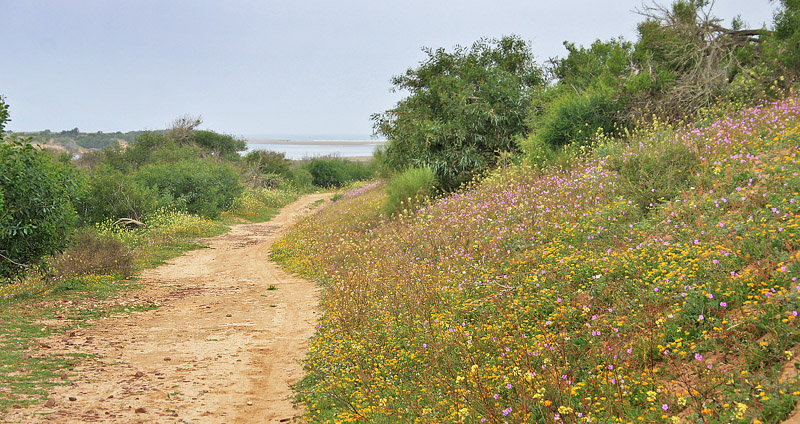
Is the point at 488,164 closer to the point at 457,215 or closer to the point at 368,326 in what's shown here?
the point at 457,215

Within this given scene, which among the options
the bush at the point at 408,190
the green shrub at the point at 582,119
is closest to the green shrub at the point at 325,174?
the bush at the point at 408,190

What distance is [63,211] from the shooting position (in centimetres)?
974

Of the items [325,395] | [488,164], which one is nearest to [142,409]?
[325,395]

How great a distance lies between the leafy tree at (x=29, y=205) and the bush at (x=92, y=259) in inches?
37.8

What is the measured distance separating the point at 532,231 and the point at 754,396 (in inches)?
178

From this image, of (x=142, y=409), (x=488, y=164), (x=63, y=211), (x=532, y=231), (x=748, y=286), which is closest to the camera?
(x=748, y=286)

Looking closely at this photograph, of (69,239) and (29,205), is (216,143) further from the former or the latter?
(29,205)

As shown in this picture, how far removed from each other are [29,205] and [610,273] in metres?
9.16

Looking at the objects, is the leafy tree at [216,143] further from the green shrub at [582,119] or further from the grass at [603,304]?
the grass at [603,304]

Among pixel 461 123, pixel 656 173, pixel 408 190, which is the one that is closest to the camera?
pixel 656 173

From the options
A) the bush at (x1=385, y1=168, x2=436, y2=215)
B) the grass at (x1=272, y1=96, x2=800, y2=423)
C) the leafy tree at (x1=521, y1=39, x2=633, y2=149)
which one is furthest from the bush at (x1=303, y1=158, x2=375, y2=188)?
the grass at (x1=272, y1=96, x2=800, y2=423)

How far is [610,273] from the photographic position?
5.48m

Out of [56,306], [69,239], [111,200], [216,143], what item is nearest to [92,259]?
[69,239]

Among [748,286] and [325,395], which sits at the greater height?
[748,286]
